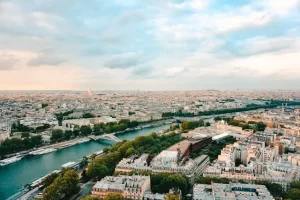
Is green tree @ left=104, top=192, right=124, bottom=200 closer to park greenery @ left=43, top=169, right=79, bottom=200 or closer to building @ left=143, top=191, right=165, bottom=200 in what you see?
building @ left=143, top=191, right=165, bottom=200

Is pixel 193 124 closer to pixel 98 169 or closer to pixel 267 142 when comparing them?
pixel 267 142

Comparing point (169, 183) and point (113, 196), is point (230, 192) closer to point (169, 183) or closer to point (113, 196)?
point (169, 183)

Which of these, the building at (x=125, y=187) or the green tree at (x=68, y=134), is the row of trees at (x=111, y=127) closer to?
the green tree at (x=68, y=134)

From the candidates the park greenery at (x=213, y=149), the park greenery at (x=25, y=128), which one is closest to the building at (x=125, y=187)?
the park greenery at (x=213, y=149)

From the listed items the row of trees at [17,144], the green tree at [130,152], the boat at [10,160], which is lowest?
the boat at [10,160]

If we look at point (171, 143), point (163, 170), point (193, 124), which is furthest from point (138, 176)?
point (193, 124)
